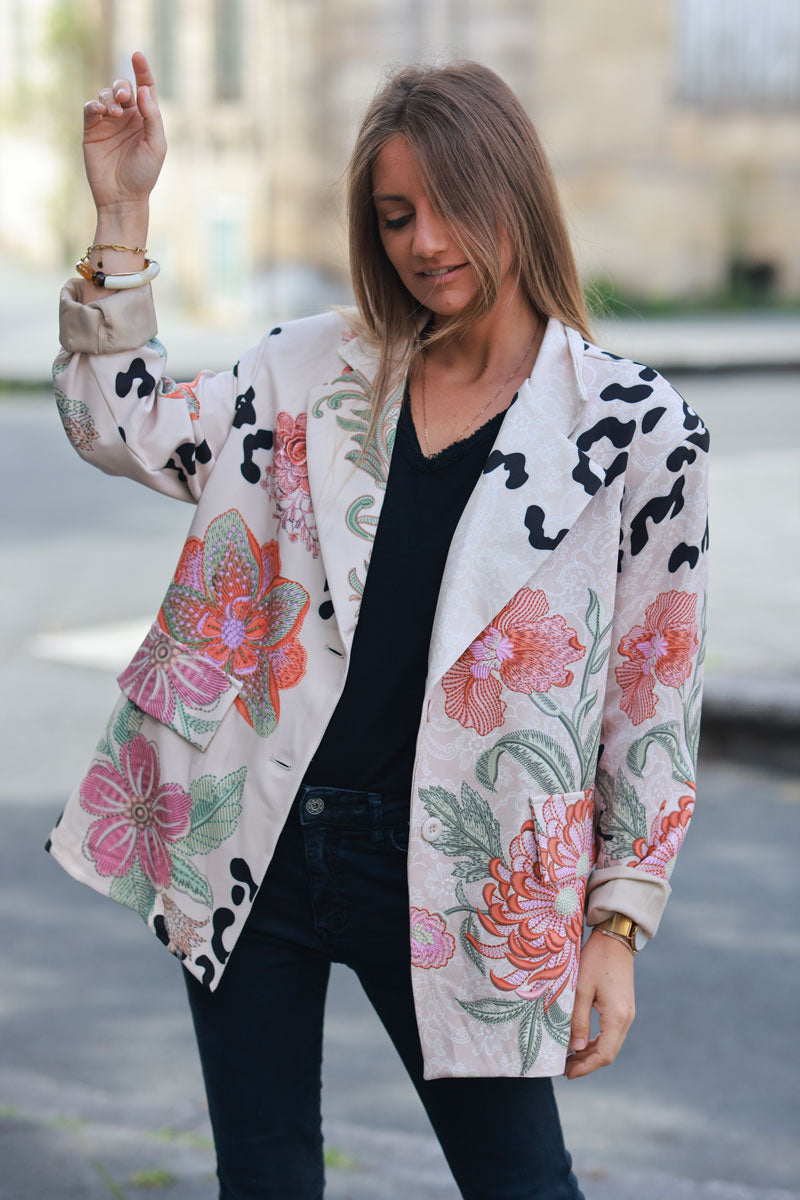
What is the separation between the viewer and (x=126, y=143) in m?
1.79

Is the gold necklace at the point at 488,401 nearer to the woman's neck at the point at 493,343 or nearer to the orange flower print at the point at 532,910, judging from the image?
the woman's neck at the point at 493,343

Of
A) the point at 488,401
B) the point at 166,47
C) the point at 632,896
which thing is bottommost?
the point at 632,896

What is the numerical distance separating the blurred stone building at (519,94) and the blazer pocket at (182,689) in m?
17.8

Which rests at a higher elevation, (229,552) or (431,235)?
(431,235)

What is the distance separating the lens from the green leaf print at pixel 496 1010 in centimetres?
171

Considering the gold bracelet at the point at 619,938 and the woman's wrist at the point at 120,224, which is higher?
the woman's wrist at the point at 120,224

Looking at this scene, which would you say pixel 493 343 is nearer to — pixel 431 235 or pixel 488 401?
pixel 488 401

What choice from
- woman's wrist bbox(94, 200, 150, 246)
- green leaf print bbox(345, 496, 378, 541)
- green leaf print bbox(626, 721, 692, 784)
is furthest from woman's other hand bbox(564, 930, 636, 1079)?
woman's wrist bbox(94, 200, 150, 246)

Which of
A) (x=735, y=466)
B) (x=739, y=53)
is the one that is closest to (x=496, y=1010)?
(x=735, y=466)

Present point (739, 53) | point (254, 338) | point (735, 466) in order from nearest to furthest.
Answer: point (735, 466)
point (254, 338)
point (739, 53)

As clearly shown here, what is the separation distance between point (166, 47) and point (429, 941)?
2002 centimetres

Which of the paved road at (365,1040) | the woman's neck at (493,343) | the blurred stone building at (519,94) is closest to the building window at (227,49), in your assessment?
the blurred stone building at (519,94)

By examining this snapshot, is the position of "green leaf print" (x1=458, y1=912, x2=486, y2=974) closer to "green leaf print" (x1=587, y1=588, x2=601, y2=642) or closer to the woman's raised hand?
"green leaf print" (x1=587, y1=588, x2=601, y2=642)

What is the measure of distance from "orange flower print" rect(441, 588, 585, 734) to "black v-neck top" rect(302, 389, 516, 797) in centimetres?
7
